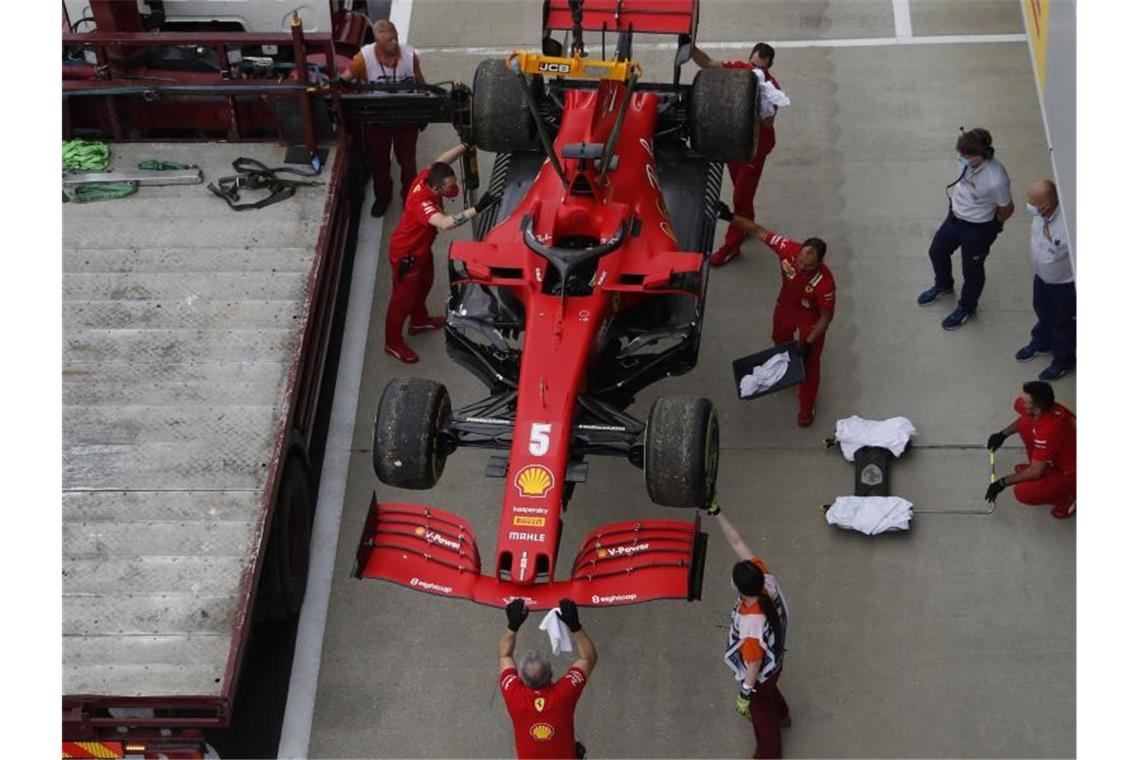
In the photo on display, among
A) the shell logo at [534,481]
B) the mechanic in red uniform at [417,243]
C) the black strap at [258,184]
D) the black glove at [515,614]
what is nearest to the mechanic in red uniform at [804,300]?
the mechanic in red uniform at [417,243]

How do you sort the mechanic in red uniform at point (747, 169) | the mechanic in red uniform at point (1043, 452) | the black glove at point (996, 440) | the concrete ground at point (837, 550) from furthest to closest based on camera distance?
1. the mechanic in red uniform at point (747, 169)
2. the black glove at point (996, 440)
3. the mechanic in red uniform at point (1043, 452)
4. the concrete ground at point (837, 550)

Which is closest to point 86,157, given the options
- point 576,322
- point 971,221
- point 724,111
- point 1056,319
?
point 576,322

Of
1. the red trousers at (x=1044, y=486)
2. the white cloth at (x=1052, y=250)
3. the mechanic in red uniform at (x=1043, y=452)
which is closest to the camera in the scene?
the mechanic in red uniform at (x=1043, y=452)

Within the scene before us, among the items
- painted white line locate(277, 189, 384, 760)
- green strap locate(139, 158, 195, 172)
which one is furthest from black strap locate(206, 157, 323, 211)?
painted white line locate(277, 189, 384, 760)

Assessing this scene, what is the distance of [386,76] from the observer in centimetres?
1236

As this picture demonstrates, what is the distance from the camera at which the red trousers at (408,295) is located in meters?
11.2

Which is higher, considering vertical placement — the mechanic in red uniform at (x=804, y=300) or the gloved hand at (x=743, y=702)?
the mechanic in red uniform at (x=804, y=300)

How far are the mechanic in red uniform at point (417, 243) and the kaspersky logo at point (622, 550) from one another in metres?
2.60

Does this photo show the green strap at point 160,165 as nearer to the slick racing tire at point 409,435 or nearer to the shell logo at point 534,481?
the slick racing tire at point 409,435

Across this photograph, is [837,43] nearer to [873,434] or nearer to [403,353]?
[873,434]

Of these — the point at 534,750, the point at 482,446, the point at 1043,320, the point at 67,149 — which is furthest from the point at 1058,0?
the point at 67,149

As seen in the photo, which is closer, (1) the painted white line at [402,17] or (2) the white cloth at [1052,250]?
(2) the white cloth at [1052,250]

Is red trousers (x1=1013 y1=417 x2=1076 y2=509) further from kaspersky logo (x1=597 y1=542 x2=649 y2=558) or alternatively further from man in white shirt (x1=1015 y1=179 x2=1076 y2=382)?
kaspersky logo (x1=597 y1=542 x2=649 y2=558)

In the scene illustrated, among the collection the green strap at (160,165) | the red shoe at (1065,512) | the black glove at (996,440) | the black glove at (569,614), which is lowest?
the red shoe at (1065,512)
